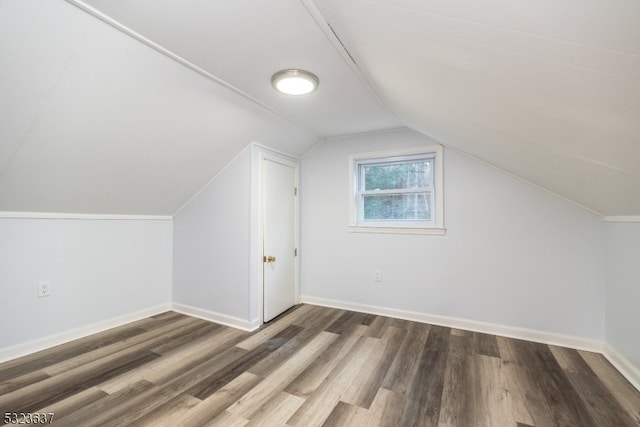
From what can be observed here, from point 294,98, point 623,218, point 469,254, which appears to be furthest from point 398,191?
point 623,218

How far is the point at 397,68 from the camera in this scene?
1.47 m

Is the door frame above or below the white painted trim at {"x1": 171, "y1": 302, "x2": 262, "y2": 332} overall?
above

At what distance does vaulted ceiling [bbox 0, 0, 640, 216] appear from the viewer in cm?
75

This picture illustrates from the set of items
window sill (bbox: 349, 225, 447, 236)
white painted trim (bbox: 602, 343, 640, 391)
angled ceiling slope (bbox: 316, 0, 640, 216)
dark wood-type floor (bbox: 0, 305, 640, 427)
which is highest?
angled ceiling slope (bbox: 316, 0, 640, 216)

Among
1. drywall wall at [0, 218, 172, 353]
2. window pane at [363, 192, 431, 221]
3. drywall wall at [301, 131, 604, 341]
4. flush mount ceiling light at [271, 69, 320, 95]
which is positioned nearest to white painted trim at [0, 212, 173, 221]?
drywall wall at [0, 218, 172, 353]

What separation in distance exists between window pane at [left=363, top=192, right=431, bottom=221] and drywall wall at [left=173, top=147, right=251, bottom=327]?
4.97 feet

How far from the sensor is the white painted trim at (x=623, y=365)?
74.7 inches

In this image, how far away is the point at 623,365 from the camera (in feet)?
6.73

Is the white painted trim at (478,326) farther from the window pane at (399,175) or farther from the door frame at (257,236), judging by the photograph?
the window pane at (399,175)

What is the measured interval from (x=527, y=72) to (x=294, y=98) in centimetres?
183

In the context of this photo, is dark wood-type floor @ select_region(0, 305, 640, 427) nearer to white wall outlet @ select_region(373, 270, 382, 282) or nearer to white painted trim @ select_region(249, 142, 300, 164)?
white wall outlet @ select_region(373, 270, 382, 282)

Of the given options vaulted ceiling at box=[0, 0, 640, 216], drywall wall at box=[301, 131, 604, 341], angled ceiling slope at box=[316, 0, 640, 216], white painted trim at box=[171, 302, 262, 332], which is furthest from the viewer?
white painted trim at box=[171, 302, 262, 332]

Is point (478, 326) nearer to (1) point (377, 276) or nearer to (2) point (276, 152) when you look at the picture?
(1) point (377, 276)

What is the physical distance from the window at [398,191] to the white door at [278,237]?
803 millimetres
